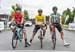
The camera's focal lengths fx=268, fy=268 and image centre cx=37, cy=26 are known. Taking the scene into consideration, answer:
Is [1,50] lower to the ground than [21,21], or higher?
lower

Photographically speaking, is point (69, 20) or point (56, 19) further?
point (69, 20)

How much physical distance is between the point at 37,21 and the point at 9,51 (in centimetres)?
247

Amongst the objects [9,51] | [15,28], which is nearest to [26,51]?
[9,51]

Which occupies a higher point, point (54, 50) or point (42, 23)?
point (42, 23)

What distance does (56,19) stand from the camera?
478 inches

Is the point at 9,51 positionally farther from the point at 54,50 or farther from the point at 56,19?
the point at 56,19

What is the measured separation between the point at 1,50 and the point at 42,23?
245 cm

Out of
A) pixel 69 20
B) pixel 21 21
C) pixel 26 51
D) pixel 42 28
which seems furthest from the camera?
pixel 69 20

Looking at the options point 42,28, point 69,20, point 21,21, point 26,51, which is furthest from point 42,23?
point 69,20

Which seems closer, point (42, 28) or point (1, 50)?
point (1, 50)

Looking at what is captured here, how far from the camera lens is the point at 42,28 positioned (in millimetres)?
12484

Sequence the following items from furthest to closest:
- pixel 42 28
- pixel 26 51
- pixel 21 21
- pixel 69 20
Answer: pixel 69 20 → pixel 42 28 → pixel 21 21 → pixel 26 51

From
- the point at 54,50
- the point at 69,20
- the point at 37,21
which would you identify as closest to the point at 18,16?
the point at 37,21

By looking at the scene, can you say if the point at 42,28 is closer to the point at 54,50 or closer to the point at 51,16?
the point at 51,16
